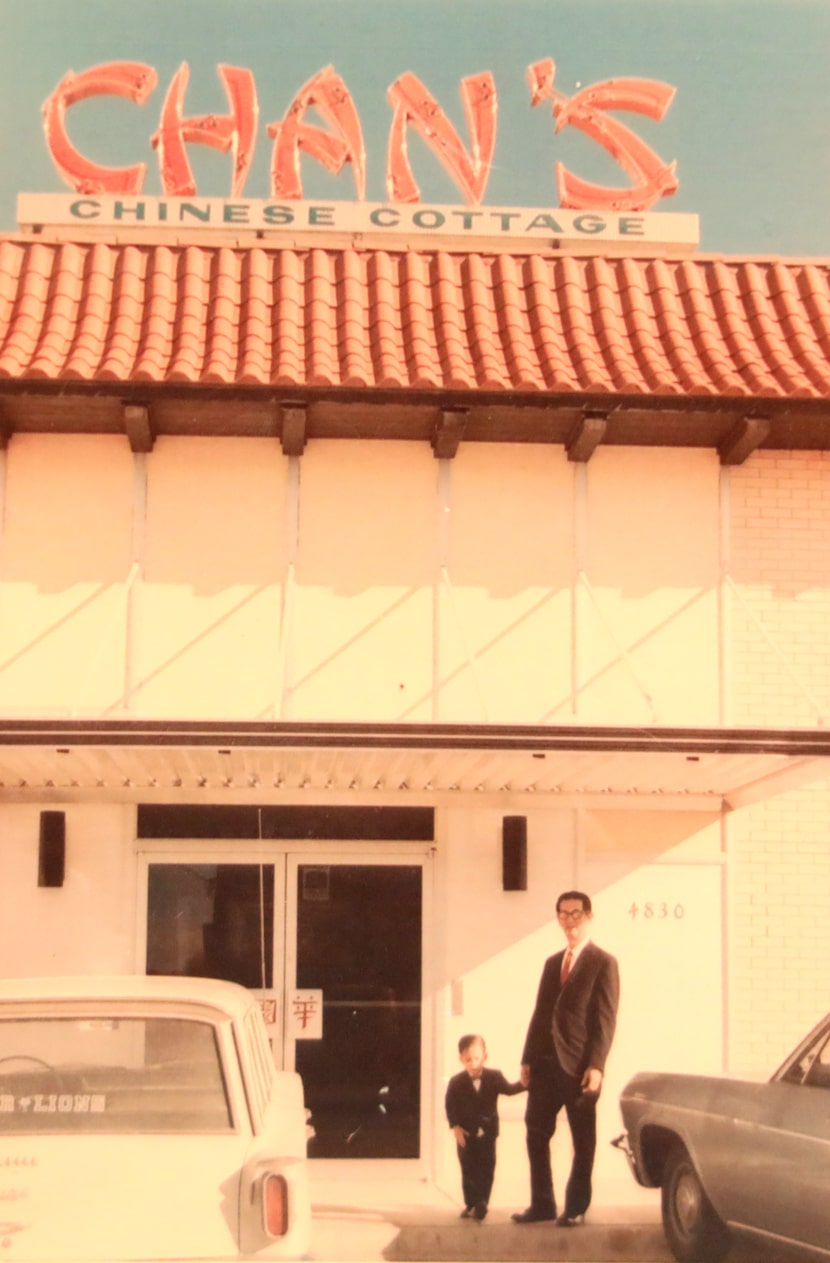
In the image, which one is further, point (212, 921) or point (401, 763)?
point (212, 921)

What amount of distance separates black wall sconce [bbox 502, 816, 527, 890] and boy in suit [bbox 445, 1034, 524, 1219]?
1305mm

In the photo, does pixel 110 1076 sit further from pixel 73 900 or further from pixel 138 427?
pixel 138 427

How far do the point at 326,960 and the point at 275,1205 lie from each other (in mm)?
5253

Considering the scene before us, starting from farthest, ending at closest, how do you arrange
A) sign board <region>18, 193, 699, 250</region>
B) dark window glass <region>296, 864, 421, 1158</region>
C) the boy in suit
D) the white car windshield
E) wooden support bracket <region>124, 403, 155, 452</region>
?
sign board <region>18, 193, 699, 250</region>
dark window glass <region>296, 864, 421, 1158</region>
wooden support bracket <region>124, 403, 155, 452</region>
the boy in suit
the white car windshield

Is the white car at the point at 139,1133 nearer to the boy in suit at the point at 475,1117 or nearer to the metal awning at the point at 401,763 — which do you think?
the metal awning at the point at 401,763

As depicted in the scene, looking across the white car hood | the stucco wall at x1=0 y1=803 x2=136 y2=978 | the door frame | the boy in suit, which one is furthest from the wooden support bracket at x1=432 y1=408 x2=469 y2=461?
the white car hood

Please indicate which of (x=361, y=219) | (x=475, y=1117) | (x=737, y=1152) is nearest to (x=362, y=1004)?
(x=475, y=1117)

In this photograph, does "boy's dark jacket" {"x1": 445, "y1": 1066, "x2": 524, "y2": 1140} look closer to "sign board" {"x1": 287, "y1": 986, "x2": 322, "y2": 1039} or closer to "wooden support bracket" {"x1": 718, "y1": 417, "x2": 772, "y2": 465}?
"sign board" {"x1": 287, "y1": 986, "x2": 322, "y2": 1039}

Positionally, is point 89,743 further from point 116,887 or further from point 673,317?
point 673,317

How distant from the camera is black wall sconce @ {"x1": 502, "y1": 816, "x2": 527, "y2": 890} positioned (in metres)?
11.4

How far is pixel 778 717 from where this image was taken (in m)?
11.6

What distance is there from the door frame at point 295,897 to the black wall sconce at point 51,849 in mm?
556

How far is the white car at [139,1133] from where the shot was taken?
20.0 feet

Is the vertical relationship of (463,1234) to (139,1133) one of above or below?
below
